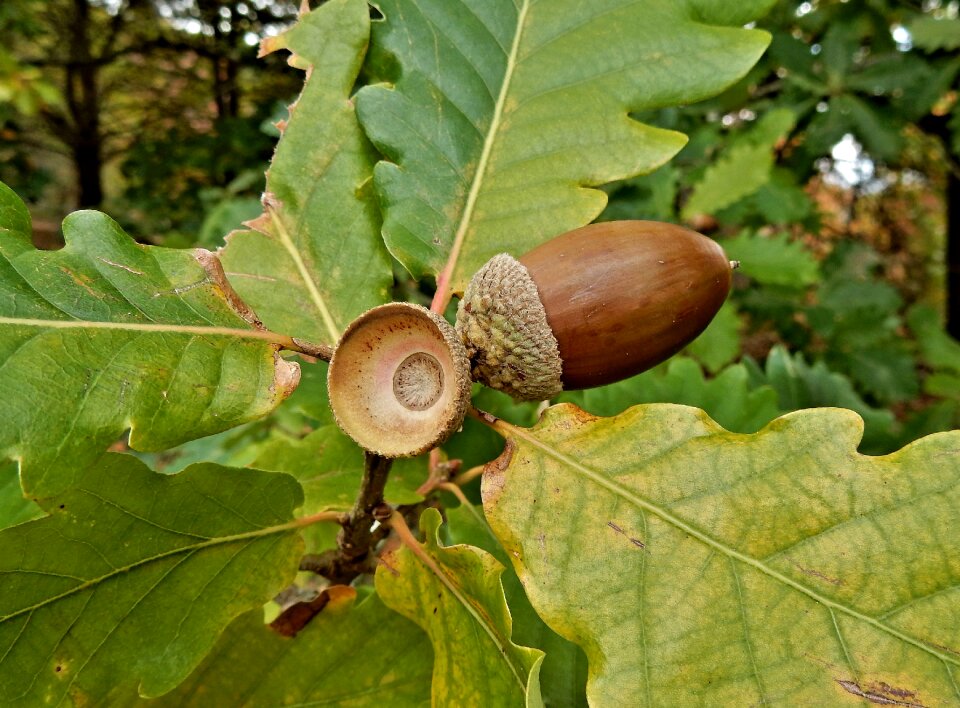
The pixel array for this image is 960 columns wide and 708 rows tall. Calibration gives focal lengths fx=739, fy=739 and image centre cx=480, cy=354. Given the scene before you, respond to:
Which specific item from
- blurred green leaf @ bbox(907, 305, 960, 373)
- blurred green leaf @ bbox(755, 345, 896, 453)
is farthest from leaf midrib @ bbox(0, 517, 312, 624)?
blurred green leaf @ bbox(907, 305, 960, 373)

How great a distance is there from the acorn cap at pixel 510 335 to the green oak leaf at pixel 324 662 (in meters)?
0.36

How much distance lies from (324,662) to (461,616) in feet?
0.92

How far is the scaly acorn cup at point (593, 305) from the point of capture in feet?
2.38

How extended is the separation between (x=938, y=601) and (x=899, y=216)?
17.7 ft

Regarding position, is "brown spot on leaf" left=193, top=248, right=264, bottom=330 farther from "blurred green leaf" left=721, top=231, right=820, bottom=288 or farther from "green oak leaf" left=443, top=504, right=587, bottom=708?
"blurred green leaf" left=721, top=231, right=820, bottom=288

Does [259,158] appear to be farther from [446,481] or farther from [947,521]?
[947,521]

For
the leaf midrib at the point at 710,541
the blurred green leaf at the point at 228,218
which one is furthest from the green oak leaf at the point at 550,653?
the blurred green leaf at the point at 228,218

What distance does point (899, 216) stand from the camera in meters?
5.19

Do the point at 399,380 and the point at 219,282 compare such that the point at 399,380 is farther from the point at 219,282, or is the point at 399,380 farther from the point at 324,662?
the point at 324,662

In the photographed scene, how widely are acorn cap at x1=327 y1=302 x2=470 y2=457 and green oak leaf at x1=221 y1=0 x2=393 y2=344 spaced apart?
15 cm

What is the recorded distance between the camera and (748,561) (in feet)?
2.08

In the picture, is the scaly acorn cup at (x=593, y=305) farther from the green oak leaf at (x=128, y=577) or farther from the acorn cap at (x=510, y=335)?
the green oak leaf at (x=128, y=577)

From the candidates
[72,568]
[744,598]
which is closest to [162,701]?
[72,568]

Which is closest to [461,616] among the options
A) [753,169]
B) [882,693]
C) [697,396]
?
[882,693]
